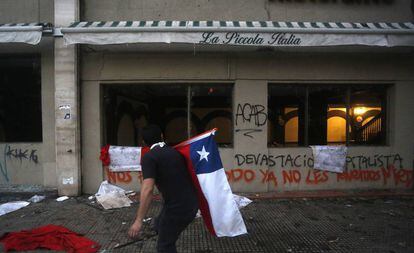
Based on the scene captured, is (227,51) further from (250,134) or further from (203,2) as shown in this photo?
(250,134)

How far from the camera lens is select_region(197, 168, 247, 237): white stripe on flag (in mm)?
4309

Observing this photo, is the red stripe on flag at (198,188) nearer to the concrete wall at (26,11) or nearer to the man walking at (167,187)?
the man walking at (167,187)

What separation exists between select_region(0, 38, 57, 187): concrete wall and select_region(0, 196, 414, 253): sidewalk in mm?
949

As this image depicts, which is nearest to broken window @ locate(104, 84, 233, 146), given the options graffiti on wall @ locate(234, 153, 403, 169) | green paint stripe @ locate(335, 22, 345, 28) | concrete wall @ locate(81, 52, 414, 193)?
concrete wall @ locate(81, 52, 414, 193)

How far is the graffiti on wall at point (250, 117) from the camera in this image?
8195 mm

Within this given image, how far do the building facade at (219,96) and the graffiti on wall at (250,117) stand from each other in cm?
3

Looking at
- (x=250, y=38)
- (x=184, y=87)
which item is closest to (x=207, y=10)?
(x=250, y=38)

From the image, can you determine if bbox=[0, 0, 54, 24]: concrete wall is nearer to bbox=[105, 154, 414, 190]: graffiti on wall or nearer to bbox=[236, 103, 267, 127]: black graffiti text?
bbox=[105, 154, 414, 190]: graffiti on wall

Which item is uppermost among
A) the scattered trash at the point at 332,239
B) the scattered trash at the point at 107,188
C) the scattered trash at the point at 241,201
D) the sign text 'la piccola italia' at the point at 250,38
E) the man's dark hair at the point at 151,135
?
the sign text 'la piccola italia' at the point at 250,38

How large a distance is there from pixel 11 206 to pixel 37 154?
150cm

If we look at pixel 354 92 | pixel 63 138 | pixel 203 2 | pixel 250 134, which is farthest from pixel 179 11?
pixel 354 92

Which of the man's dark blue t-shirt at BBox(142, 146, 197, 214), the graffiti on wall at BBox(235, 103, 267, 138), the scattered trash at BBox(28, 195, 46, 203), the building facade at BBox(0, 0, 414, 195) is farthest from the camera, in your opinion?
the graffiti on wall at BBox(235, 103, 267, 138)

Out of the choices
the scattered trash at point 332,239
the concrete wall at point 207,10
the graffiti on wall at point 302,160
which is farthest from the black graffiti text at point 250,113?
the scattered trash at point 332,239

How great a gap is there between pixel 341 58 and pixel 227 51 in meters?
2.48
